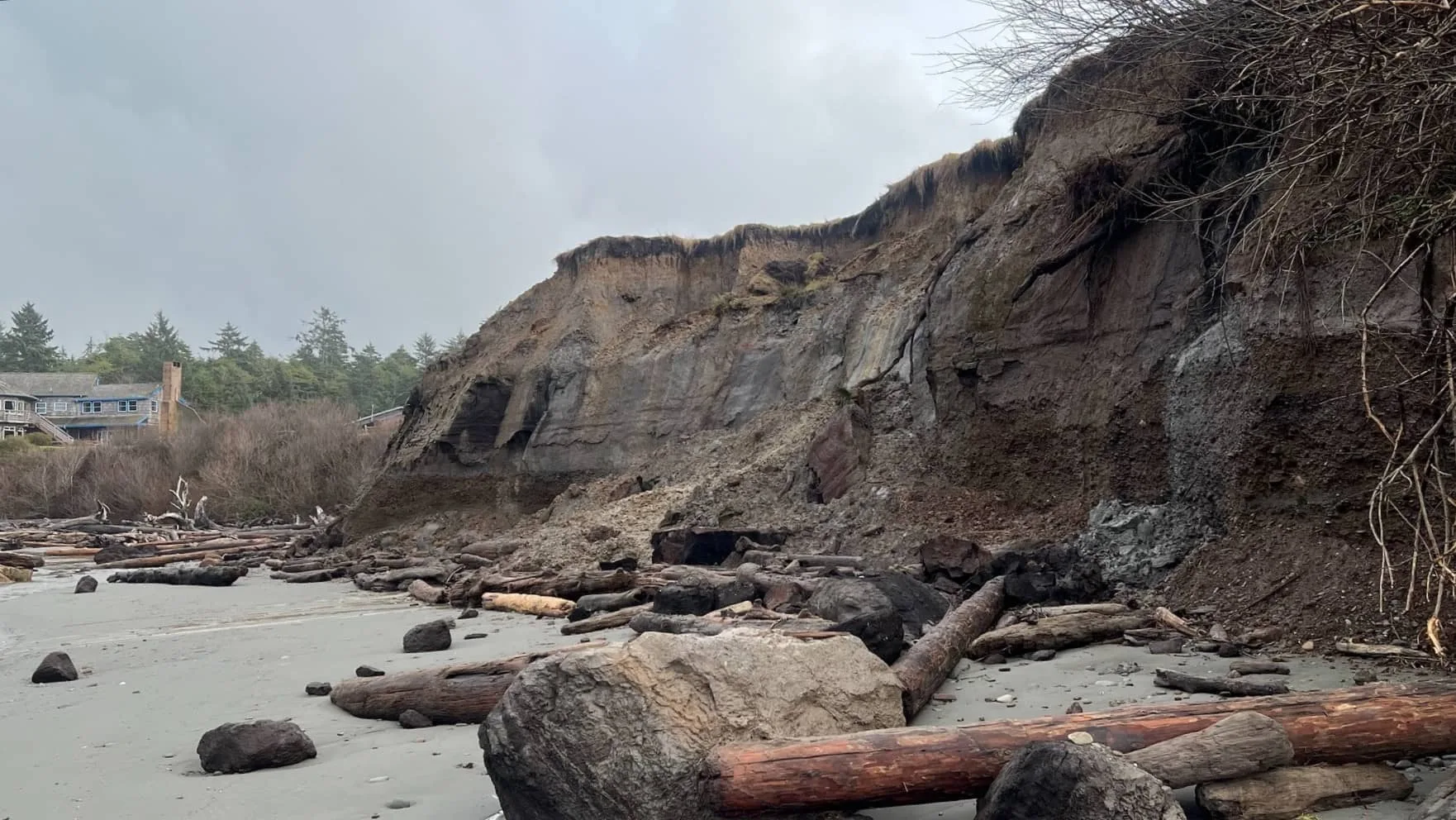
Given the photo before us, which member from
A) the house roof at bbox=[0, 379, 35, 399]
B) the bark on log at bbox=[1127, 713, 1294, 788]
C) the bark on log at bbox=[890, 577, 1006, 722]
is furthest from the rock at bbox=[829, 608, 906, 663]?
the house roof at bbox=[0, 379, 35, 399]

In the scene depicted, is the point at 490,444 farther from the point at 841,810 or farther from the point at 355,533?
the point at 841,810

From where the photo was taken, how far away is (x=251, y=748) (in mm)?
4457

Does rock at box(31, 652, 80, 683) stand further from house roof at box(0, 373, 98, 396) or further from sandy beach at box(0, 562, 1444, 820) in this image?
house roof at box(0, 373, 98, 396)

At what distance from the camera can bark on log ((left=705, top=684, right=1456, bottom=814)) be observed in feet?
10.7

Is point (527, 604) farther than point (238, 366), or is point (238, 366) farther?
point (238, 366)

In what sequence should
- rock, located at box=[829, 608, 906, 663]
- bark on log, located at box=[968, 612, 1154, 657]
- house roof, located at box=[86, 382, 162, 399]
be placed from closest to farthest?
1. rock, located at box=[829, 608, 906, 663]
2. bark on log, located at box=[968, 612, 1154, 657]
3. house roof, located at box=[86, 382, 162, 399]

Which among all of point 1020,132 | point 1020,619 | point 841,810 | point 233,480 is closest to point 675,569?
point 1020,619

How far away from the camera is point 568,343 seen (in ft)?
87.7

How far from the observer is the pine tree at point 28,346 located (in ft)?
272

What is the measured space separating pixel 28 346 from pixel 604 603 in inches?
3710

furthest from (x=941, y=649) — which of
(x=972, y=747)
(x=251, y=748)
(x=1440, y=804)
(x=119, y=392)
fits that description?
(x=119, y=392)

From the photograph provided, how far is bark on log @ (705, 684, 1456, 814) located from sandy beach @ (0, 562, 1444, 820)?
0.21 m

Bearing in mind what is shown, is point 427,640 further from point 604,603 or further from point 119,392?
point 119,392

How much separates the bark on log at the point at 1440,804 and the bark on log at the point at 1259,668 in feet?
7.28
